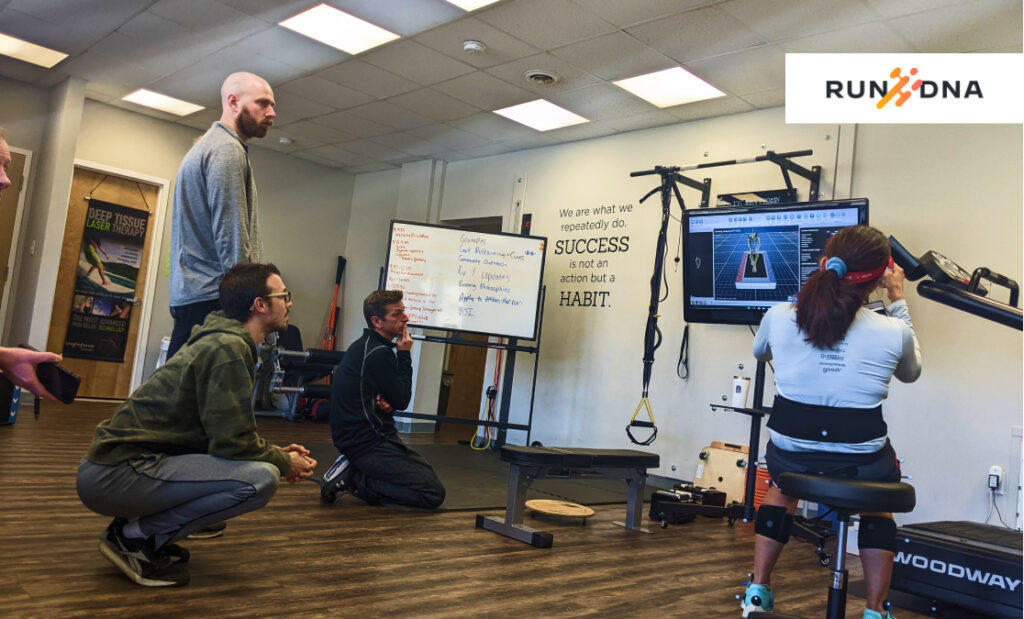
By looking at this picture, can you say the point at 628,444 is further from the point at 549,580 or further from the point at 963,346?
the point at 549,580

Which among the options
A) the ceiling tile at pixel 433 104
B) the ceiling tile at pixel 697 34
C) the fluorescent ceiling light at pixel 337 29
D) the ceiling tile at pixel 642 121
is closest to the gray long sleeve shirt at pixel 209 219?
the fluorescent ceiling light at pixel 337 29

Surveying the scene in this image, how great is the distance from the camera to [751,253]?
172 inches

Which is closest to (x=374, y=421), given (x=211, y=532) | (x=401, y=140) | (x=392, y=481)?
(x=392, y=481)

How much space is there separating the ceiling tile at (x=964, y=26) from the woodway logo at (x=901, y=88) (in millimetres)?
173

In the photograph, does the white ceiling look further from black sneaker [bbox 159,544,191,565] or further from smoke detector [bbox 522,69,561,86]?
black sneaker [bbox 159,544,191,565]

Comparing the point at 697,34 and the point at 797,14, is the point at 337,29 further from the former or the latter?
the point at 797,14

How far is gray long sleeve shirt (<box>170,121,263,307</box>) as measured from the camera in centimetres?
226

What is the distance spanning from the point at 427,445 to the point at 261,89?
429cm

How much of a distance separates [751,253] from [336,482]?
255 cm

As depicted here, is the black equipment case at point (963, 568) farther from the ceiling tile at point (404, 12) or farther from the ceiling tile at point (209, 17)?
the ceiling tile at point (209, 17)

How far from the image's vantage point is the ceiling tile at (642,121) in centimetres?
551

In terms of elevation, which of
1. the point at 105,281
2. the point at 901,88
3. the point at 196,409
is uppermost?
the point at 901,88

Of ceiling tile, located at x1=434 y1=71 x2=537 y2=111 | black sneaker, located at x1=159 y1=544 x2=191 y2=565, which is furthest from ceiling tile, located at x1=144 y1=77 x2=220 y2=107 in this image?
black sneaker, located at x1=159 y1=544 x2=191 y2=565

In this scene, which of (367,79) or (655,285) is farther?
(367,79)
